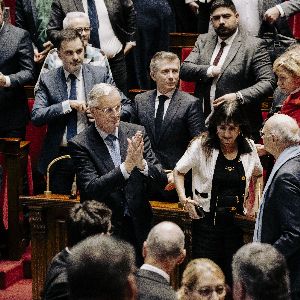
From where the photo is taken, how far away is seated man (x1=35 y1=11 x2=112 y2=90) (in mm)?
5094

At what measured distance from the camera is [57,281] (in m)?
3.04

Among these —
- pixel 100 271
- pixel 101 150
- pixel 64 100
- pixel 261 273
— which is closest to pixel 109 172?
pixel 101 150

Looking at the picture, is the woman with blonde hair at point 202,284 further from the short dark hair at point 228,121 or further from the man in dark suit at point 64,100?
the man in dark suit at point 64,100

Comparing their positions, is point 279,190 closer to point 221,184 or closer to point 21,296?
point 221,184


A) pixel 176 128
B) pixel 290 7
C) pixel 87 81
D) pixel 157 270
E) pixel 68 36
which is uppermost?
pixel 290 7

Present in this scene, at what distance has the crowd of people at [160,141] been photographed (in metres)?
3.01

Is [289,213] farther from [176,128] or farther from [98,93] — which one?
[176,128]

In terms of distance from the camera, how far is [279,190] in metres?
3.52

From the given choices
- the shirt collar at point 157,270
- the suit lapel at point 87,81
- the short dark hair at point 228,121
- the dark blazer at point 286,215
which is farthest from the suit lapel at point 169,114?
the shirt collar at point 157,270

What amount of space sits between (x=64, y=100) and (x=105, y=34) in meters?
0.90

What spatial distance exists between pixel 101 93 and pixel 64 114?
26.6 inches

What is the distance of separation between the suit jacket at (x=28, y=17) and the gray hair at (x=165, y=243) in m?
2.80

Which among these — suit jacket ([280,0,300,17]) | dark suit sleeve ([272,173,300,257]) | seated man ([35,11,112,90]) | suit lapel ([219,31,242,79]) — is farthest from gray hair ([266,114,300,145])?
suit jacket ([280,0,300,17])

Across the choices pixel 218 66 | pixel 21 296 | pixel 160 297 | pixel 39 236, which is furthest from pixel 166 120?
pixel 160 297
